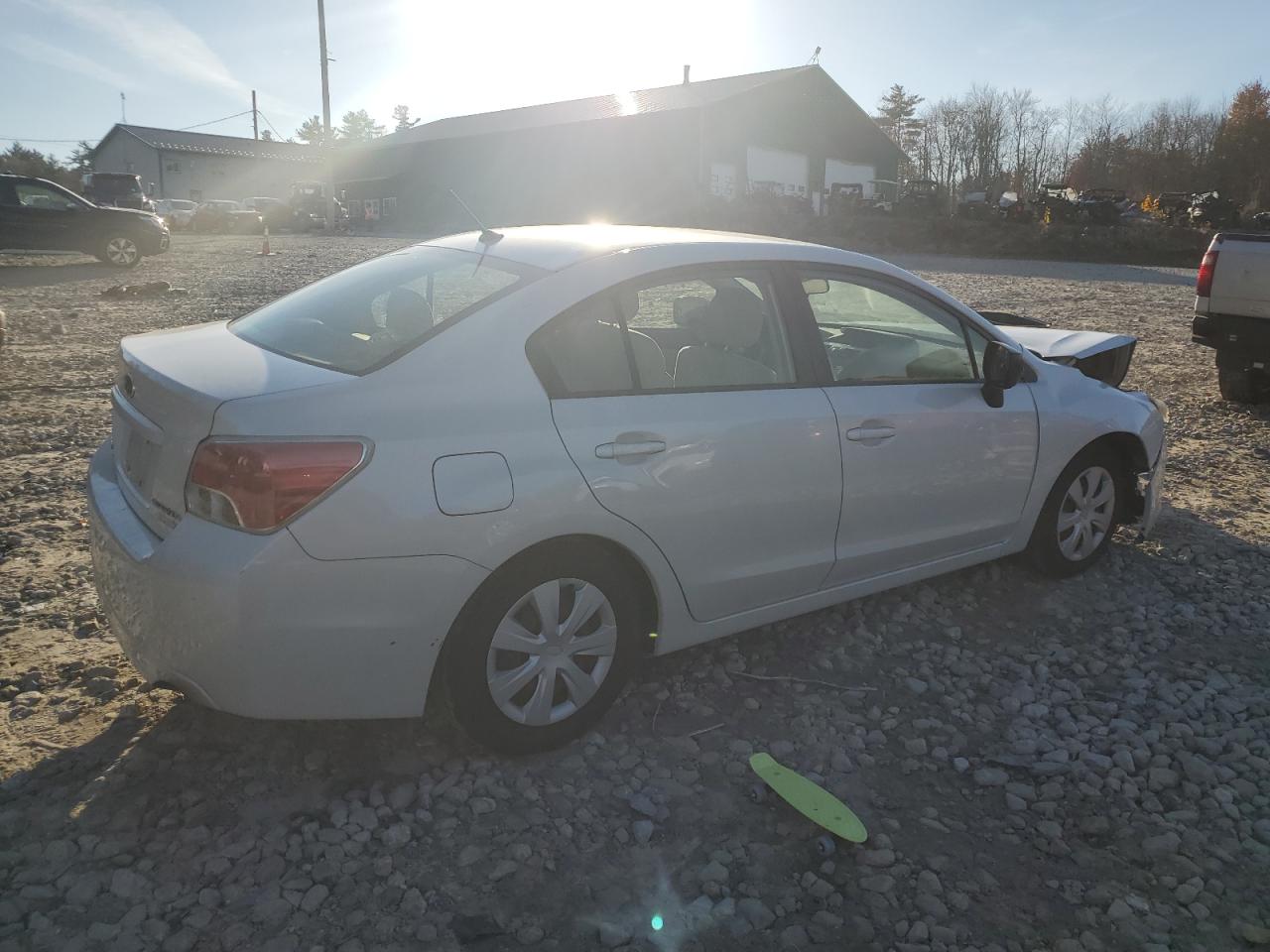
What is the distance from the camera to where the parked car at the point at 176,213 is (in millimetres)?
44031

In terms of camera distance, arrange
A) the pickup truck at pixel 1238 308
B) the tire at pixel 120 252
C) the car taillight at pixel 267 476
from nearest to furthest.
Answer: the car taillight at pixel 267 476
the pickup truck at pixel 1238 308
the tire at pixel 120 252

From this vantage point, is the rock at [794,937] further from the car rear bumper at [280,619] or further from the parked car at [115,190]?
the parked car at [115,190]

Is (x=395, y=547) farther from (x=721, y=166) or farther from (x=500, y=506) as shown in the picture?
(x=721, y=166)

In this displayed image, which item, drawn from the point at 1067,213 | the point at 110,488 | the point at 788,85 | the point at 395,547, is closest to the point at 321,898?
the point at 395,547

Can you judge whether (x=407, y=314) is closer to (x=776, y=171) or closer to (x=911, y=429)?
(x=911, y=429)

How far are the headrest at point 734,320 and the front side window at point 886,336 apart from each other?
0.24 meters

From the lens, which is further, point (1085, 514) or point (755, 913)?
point (1085, 514)

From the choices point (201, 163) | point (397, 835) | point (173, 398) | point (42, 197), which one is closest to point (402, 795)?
point (397, 835)

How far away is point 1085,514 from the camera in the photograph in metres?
4.59

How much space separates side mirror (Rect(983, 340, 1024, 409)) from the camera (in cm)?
386

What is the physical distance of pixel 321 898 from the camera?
2.49 metres

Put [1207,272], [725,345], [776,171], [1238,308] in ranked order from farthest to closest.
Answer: [776,171]
[1207,272]
[1238,308]
[725,345]

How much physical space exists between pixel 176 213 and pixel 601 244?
4906 centimetres

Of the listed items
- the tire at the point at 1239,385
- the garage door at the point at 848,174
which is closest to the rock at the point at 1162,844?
the tire at the point at 1239,385
